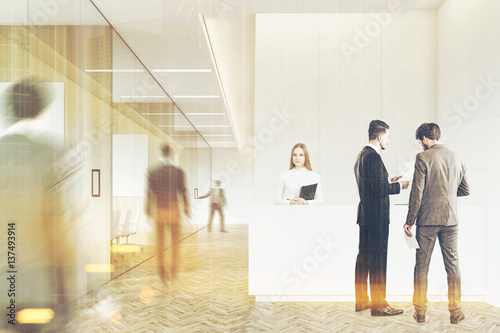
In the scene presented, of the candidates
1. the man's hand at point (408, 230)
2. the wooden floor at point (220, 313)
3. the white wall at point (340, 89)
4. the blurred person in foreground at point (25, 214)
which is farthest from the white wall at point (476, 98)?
the blurred person in foreground at point (25, 214)

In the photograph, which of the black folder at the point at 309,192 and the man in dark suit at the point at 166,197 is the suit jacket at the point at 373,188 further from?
the man in dark suit at the point at 166,197

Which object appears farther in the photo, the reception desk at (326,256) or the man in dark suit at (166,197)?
the man in dark suit at (166,197)

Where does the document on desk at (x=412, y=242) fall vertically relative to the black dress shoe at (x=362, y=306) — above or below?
above

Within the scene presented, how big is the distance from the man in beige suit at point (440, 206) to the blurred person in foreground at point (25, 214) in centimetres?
250

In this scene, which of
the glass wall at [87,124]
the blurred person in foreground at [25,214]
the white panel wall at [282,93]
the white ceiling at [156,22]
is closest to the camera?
the blurred person in foreground at [25,214]

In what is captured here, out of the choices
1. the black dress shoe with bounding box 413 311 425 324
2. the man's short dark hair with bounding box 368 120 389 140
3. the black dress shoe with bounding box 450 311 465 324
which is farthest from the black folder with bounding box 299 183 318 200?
the black dress shoe with bounding box 450 311 465 324

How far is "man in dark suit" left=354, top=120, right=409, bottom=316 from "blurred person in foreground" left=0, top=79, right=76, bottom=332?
213 cm

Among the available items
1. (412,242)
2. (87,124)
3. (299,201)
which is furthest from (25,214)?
(412,242)

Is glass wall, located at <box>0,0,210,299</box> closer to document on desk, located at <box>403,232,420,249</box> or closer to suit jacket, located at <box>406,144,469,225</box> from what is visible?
suit jacket, located at <box>406,144,469,225</box>

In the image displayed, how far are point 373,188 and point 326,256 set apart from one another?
2.44 feet

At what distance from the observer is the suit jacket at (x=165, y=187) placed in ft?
10.2

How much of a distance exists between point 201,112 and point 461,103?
181 inches

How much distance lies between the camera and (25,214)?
6.99ft

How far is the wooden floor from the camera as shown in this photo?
94.2 inches
